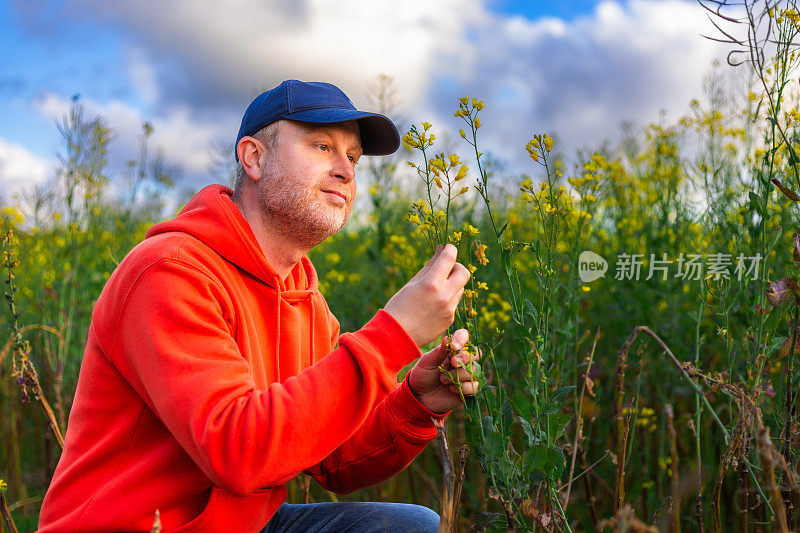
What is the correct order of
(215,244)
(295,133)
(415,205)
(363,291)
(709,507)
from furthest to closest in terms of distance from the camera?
(363,291), (709,507), (295,133), (215,244), (415,205)

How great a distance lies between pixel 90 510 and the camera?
1.32 m

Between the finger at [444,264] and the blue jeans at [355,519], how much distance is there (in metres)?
0.82

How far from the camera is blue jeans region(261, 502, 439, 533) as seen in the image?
5.88ft

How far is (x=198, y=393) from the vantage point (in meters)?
1.20

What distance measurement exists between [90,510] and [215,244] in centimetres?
62

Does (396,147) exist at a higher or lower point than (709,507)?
higher

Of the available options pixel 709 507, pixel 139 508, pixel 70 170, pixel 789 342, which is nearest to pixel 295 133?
pixel 139 508

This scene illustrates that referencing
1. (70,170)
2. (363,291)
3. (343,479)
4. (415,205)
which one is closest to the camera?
Result: (415,205)

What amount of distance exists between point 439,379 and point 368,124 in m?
0.77

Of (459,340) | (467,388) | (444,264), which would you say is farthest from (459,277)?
(467,388)

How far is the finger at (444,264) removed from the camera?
1.33 meters

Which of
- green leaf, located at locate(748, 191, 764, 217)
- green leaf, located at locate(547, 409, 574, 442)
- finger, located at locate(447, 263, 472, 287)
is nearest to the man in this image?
finger, located at locate(447, 263, 472, 287)

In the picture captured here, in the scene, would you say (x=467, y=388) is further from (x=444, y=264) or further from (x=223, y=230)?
(x=223, y=230)

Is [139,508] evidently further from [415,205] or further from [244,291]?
[415,205]
